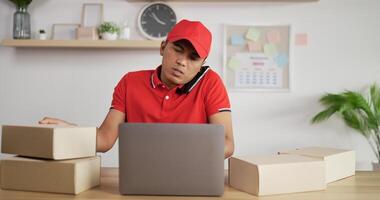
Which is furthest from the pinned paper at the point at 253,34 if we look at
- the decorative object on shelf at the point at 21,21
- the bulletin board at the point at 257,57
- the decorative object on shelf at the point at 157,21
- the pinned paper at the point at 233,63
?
the decorative object on shelf at the point at 21,21

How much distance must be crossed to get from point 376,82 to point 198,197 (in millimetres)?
2501

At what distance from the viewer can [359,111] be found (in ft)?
10.2

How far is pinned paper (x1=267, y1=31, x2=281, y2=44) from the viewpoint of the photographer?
3.16 m

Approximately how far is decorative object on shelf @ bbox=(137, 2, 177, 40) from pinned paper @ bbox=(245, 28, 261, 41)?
0.55 m

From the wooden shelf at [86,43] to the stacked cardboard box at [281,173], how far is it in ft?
6.09

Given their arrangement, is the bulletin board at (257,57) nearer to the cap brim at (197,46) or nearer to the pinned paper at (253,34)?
the pinned paper at (253,34)

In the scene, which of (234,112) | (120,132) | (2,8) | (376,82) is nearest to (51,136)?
(120,132)

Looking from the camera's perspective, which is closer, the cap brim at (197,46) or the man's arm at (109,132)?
the cap brim at (197,46)

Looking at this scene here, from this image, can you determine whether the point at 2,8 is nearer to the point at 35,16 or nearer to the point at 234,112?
the point at 35,16

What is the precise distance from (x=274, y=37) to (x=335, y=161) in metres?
1.90

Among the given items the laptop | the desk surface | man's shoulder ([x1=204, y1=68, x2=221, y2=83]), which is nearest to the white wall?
man's shoulder ([x1=204, y1=68, x2=221, y2=83])

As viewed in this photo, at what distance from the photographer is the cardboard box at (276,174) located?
1151 mm

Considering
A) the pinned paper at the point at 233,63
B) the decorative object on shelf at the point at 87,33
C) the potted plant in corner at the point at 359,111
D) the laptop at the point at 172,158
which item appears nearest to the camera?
the laptop at the point at 172,158

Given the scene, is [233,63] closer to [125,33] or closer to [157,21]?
[157,21]
